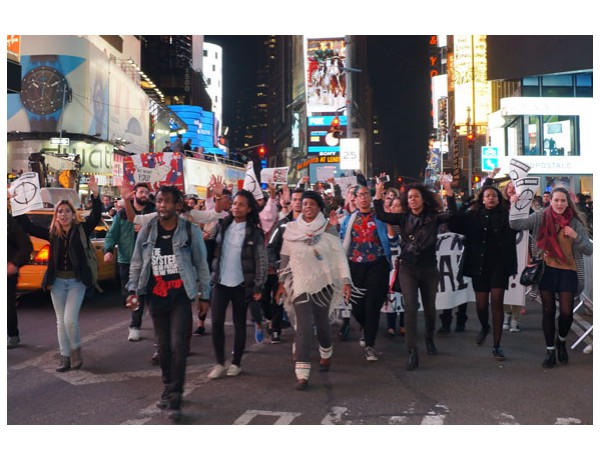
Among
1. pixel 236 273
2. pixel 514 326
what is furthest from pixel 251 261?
pixel 514 326

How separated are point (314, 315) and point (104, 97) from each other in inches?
1905

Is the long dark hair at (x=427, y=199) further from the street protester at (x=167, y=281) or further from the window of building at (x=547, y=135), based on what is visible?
the window of building at (x=547, y=135)

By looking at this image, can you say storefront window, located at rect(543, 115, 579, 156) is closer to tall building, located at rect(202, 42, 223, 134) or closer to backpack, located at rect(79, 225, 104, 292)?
backpack, located at rect(79, 225, 104, 292)

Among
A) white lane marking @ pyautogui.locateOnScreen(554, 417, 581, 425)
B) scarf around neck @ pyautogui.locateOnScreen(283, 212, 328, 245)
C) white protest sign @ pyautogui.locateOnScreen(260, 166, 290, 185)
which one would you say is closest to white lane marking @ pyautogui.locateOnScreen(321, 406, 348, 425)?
white lane marking @ pyautogui.locateOnScreen(554, 417, 581, 425)

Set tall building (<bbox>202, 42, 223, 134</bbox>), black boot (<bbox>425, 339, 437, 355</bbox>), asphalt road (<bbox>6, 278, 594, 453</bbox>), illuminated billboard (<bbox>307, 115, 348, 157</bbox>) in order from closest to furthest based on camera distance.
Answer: asphalt road (<bbox>6, 278, 594, 453</bbox>) → black boot (<bbox>425, 339, 437, 355</bbox>) → illuminated billboard (<bbox>307, 115, 348, 157</bbox>) → tall building (<bbox>202, 42, 223, 134</bbox>)

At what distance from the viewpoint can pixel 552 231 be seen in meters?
6.84

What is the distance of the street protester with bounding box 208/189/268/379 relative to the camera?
20.9ft

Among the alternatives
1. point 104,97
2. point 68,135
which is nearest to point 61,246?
point 68,135

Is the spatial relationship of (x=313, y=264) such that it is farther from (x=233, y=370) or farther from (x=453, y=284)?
(x=453, y=284)

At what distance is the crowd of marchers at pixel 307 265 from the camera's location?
17.9 ft

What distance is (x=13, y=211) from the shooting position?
755 cm

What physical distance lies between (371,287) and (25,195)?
13.5ft

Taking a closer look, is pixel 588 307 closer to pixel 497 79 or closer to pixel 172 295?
pixel 172 295

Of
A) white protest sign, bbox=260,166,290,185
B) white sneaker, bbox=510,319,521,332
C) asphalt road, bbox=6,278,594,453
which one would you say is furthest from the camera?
white protest sign, bbox=260,166,290,185
